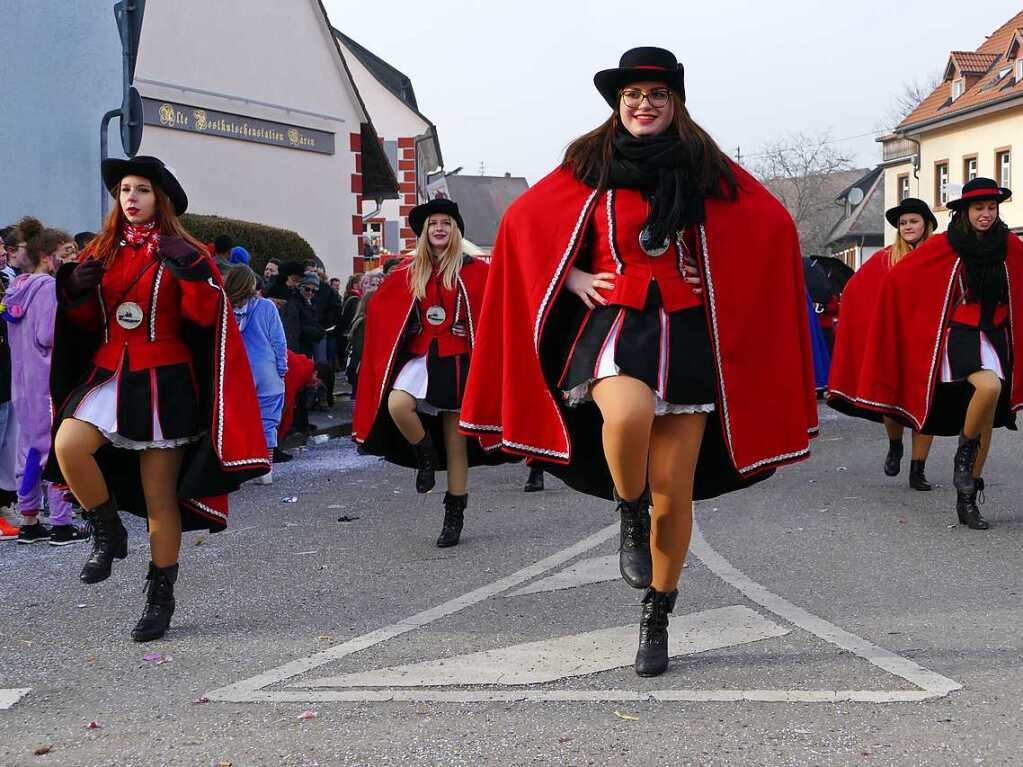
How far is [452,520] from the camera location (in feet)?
26.0

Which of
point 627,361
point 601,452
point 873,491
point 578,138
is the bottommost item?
point 873,491

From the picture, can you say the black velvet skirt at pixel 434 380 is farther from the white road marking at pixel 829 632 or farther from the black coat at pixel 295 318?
the black coat at pixel 295 318

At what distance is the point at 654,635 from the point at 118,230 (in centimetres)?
272

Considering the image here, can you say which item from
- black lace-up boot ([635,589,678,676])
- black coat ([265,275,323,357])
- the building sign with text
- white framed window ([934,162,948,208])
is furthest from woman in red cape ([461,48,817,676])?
white framed window ([934,162,948,208])

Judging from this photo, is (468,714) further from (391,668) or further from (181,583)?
(181,583)

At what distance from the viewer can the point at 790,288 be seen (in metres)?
5.05

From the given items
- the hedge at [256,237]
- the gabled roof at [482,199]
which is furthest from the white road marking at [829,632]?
the gabled roof at [482,199]

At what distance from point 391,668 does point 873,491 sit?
18.2ft

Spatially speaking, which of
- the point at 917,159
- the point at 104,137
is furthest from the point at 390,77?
the point at 104,137

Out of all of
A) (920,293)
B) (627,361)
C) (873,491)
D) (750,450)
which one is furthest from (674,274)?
(873,491)

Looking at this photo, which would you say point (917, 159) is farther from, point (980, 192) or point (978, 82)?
point (980, 192)

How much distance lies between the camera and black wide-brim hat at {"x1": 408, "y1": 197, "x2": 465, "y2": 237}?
8.12 m

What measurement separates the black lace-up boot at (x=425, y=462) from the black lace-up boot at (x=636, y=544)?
3.71 meters

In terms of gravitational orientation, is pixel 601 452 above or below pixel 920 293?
below
